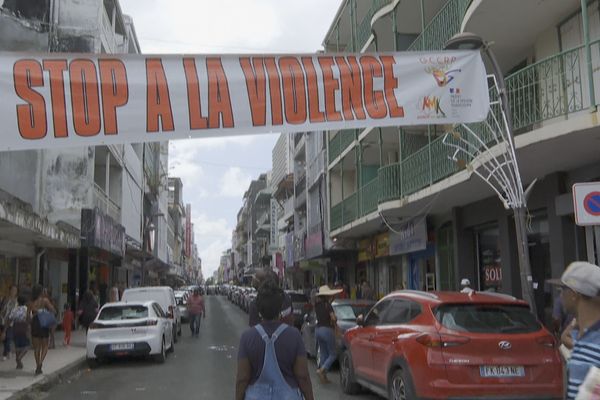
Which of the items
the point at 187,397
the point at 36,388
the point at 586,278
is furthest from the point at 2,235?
the point at 586,278

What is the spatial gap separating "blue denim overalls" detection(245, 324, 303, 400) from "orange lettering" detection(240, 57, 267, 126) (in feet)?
13.9

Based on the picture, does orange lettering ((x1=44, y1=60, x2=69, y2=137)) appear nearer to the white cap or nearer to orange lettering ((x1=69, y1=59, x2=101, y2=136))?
orange lettering ((x1=69, y1=59, x2=101, y2=136))

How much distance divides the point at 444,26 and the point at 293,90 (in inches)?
322

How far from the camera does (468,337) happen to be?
7.43 meters

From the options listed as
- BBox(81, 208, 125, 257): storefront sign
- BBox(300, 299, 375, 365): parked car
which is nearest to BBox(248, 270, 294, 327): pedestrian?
BBox(300, 299, 375, 365): parked car

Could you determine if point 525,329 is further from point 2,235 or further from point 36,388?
point 2,235

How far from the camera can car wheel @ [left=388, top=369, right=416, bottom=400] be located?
7.68 meters

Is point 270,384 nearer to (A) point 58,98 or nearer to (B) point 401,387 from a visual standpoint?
(B) point 401,387

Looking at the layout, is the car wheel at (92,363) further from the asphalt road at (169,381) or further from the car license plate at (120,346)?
the car license plate at (120,346)

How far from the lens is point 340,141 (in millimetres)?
28219

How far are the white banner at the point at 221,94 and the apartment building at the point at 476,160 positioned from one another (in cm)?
52

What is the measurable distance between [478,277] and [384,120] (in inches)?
418

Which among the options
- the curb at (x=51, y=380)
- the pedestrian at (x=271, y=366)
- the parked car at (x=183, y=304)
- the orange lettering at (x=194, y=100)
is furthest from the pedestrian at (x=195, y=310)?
the pedestrian at (x=271, y=366)

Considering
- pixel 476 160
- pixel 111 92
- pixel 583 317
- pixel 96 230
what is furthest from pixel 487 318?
pixel 96 230
